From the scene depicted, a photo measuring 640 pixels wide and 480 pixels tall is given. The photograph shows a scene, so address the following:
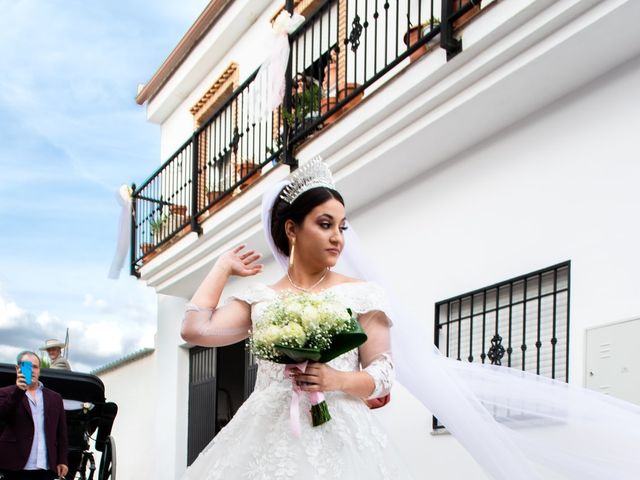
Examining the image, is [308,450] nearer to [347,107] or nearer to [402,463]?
[402,463]

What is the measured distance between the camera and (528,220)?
6.59m

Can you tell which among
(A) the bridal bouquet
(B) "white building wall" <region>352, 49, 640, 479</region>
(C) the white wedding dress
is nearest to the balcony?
(B) "white building wall" <region>352, 49, 640, 479</region>

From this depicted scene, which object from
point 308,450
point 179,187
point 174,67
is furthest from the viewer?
point 174,67

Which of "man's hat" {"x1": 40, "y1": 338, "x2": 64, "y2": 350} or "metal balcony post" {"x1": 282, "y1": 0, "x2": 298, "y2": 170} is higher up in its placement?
"metal balcony post" {"x1": 282, "y1": 0, "x2": 298, "y2": 170}

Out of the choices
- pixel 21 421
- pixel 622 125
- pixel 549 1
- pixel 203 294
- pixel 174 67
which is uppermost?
pixel 174 67

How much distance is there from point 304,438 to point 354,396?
220mm

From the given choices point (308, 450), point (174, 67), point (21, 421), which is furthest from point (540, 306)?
point (174, 67)

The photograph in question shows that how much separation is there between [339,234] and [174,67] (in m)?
12.3

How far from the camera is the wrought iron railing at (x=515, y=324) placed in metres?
6.27

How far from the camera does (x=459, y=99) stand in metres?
6.75

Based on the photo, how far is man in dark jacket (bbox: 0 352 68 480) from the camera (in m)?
8.27

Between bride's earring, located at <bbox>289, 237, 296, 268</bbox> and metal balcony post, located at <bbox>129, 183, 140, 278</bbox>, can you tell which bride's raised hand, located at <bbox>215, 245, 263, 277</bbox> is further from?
metal balcony post, located at <bbox>129, 183, 140, 278</bbox>

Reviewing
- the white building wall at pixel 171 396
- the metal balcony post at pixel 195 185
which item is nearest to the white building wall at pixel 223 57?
the metal balcony post at pixel 195 185

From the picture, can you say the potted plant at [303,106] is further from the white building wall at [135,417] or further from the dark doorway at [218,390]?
the white building wall at [135,417]
